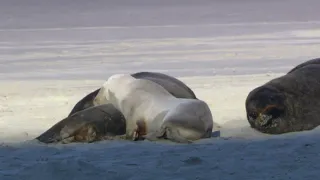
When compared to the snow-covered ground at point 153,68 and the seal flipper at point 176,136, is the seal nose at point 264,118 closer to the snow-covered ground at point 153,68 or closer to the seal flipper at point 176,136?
the snow-covered ground at point 153,68

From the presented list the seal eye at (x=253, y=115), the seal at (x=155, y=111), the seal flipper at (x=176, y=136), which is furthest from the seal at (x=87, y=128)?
the seal eye at (x=253, y=115)

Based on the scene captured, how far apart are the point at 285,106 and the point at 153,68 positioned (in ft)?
16.7

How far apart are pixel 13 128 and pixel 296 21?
51.0 ft

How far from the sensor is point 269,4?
30984mm

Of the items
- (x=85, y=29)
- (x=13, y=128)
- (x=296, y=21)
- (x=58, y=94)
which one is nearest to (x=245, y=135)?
(x=13, y=128)

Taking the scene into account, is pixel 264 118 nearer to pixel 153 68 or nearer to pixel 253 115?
pixel 253 115

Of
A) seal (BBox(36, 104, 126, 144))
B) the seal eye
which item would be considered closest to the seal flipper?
seal (BBox(36, 104, 126, 144))

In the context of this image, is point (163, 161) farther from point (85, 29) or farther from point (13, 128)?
point (85, 29)

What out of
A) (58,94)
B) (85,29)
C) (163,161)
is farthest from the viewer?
(85,29)

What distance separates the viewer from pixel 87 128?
9500 millimetres

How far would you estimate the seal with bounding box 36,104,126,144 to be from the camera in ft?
31.0

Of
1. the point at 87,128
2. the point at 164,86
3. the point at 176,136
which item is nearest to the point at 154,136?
the point at 176,136

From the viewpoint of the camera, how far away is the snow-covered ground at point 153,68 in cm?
833

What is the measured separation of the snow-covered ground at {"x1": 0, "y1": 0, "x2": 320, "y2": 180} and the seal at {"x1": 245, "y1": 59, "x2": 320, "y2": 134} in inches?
6.8
